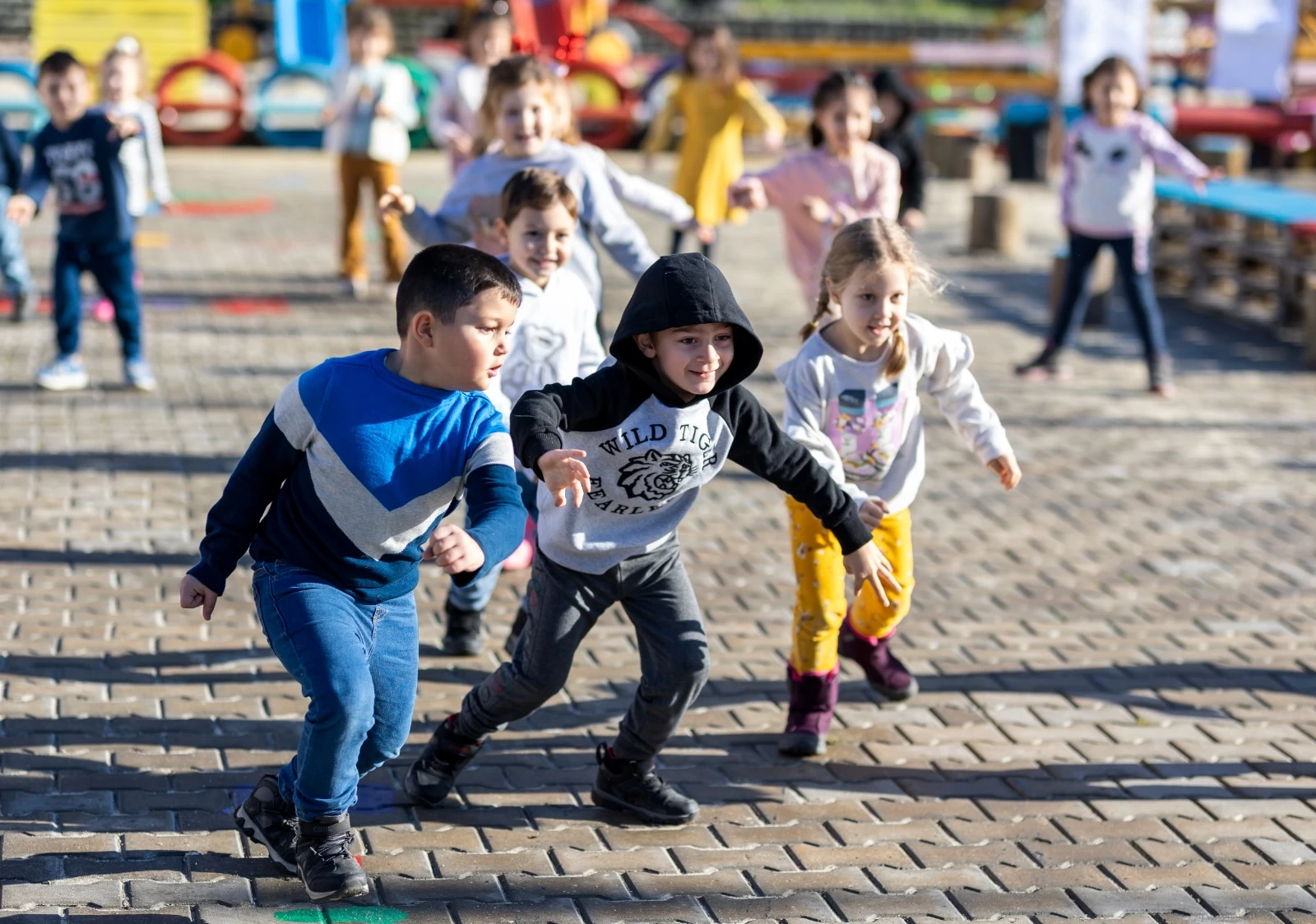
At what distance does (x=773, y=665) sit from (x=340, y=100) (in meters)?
7.09

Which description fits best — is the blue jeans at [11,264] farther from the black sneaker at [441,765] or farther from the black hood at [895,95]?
the black sneaker at [441,765]

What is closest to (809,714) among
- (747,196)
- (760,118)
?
(747,196)

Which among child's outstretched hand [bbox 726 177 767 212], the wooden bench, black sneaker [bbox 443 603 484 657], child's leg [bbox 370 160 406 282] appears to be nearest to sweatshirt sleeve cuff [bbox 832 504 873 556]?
black sneaker [bbox 443 603 484 657]

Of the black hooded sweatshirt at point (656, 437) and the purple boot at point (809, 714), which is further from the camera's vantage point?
the purple boot at point (809, 714)

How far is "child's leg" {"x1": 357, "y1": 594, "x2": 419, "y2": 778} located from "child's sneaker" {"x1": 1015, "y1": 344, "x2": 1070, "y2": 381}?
7047 mm

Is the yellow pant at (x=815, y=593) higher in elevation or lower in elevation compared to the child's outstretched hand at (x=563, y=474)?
lower

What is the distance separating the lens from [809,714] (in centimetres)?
486

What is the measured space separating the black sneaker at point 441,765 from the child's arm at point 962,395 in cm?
162

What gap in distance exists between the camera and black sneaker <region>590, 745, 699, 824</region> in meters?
4.35

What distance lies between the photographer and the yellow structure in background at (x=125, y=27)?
74.8ft

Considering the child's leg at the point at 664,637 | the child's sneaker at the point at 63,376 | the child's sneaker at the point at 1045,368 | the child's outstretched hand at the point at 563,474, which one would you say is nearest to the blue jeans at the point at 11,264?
the child's sneaker at the point at 63,376

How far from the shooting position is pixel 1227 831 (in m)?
4.43

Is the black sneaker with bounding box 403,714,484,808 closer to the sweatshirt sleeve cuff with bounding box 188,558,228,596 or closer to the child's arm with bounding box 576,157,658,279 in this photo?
the sweatshirt sleeve cuff with bounding box 188,558,228,596

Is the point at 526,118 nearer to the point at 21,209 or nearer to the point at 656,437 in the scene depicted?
the point at 656,437
